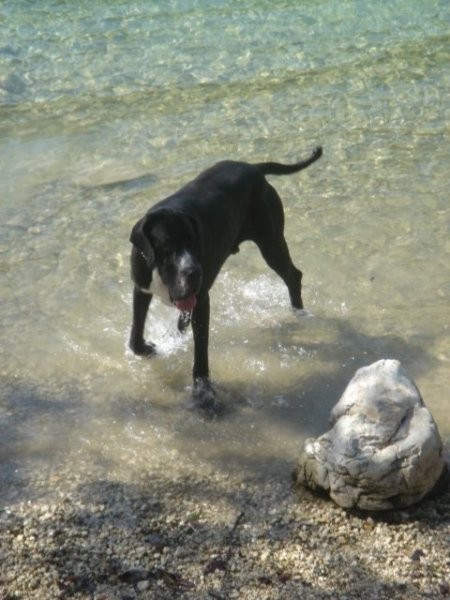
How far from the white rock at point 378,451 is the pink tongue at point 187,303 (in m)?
0.99

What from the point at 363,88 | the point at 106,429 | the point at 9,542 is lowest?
the point at 363,88

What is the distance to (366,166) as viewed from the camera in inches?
330

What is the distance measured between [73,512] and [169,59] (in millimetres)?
8278

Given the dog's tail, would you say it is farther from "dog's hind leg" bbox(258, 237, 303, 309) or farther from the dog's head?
the dog's head

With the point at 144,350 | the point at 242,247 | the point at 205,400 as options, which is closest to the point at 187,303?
the point at 205,400

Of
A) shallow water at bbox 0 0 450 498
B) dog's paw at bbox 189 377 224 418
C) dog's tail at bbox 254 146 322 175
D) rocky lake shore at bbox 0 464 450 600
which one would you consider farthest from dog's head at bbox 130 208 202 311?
dog's tail at bbox 254 146 322 175

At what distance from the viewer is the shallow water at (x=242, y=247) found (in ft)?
17.1

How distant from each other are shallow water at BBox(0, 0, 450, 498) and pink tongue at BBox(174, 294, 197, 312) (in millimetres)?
701

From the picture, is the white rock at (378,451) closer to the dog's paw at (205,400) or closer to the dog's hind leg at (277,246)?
the dog's paw at (205,400)

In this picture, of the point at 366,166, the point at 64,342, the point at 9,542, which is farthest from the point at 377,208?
the point at 9,542

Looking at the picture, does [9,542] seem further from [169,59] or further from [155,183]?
[169,59]

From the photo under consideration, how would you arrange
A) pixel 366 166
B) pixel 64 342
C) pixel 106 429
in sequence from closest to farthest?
pixel 106 429
pixel 64 342
pixel 366 166

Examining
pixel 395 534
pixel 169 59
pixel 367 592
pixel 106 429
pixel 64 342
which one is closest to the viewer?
pixel 367 592

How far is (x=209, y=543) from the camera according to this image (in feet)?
13.6
